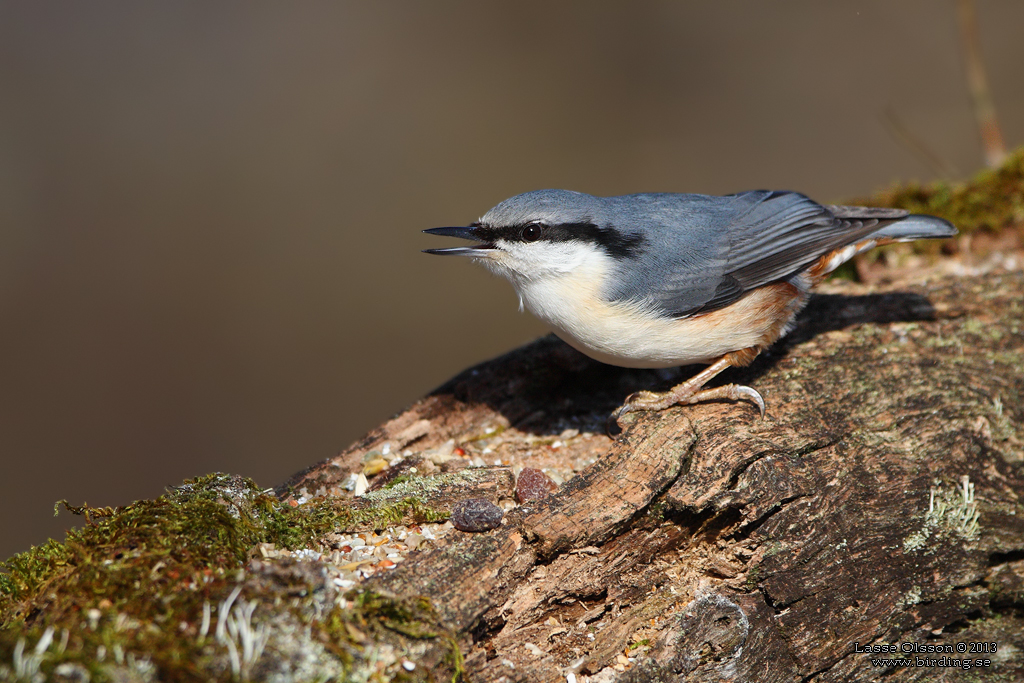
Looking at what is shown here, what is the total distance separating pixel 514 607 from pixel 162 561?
1039mm

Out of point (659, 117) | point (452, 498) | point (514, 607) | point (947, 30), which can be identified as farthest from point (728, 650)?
point (947, 30)

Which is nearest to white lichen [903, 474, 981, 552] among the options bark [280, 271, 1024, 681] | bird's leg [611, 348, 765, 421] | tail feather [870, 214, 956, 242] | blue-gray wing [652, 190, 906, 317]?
bark [280, 271, 1024, 681]

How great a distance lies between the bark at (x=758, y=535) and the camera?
2297 millimetres

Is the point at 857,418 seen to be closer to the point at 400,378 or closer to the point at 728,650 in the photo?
the point at 728,650

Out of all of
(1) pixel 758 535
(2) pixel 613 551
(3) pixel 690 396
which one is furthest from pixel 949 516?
(2) pixel 613 551

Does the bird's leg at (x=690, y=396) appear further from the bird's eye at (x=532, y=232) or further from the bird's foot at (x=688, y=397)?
the bird's eye at (x=532, y=232)

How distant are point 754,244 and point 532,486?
1.54m

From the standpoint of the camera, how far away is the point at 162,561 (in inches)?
76.4

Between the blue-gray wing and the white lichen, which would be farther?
the blue-gray wing

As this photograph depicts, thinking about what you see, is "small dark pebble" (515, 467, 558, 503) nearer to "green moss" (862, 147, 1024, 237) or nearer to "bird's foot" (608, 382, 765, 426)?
"bird's foot" (608, 382, 765, 426)

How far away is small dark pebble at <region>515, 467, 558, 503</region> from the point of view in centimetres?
266

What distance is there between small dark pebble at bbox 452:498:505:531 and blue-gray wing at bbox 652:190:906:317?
1.19 m

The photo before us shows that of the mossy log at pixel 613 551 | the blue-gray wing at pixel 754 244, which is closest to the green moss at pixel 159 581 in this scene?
the mossy log at pixel 613 551

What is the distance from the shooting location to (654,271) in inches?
121
